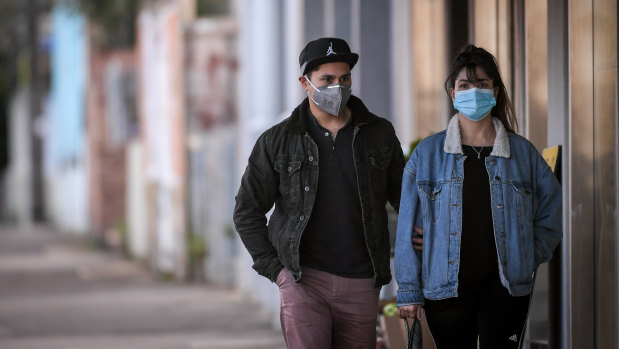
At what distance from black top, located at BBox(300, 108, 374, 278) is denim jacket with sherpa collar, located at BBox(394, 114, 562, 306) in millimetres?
417

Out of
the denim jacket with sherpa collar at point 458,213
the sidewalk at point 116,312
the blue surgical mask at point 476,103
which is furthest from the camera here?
the sidewalk at point 116,312

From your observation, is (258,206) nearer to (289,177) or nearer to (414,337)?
(289,177)

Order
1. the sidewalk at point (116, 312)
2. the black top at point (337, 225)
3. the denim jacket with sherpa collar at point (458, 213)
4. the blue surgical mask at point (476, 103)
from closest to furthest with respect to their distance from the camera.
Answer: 1. the denim jacket with sherpa collar at point (458, 213)
2. the blue surgical mask at point (476, 103)
3. the black top at point (337, 225)
4. the sidewalk at point (116, 312)

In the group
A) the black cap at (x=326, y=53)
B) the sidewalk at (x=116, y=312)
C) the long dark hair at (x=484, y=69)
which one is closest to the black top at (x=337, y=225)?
the black cap at (x=326, y=53)

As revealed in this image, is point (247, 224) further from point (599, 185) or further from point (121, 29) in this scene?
point (121, 29)

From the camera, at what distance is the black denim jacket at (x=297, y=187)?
235 inches

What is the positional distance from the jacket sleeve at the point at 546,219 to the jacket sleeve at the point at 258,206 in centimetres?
123

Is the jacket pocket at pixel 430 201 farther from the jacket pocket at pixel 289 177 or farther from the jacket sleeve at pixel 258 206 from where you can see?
the jacket sleeve at pixel 258 206

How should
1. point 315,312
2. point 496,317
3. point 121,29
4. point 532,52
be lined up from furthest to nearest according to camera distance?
1. point 121,29
2. point 532,52
3. point 315,312
4. point 496,317

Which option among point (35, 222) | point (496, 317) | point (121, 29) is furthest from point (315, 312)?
point (35, 222)

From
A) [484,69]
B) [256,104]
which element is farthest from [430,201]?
[256,104]

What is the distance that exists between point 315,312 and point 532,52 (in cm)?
272

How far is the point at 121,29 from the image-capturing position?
38219 mm

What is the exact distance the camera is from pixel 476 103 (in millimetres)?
5457
